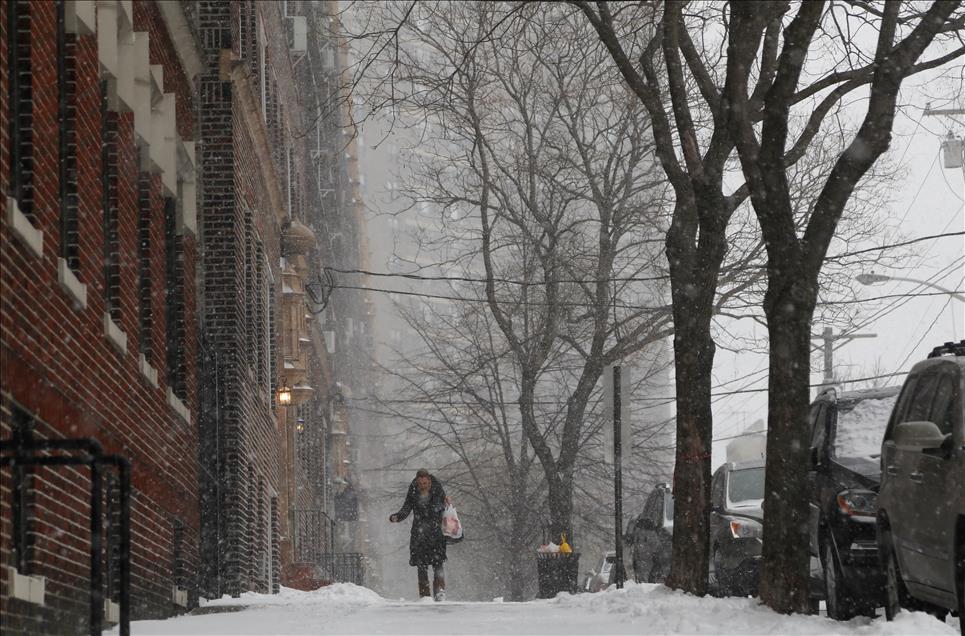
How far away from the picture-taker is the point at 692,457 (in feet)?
54.7

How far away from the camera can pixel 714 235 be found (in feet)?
53.4

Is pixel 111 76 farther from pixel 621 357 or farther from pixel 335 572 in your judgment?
pixel 335 572

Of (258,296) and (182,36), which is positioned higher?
(182,36)

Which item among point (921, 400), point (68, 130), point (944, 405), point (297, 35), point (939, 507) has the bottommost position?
point (939, 507)

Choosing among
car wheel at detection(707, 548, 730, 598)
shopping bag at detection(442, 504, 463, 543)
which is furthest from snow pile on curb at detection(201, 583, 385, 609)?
car wheel at detection(707, 548, 730, 598)

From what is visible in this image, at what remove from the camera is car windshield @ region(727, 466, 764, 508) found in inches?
753

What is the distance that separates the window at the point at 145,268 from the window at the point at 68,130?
3511 mm

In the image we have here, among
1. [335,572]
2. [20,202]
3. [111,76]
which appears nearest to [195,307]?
[111,76]

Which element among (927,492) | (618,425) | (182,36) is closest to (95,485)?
(927,492)

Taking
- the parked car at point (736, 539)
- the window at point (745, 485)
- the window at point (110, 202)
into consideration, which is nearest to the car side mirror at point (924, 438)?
the window at point (110, 202)

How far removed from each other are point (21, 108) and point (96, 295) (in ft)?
8.04

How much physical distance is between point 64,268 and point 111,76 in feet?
10.3

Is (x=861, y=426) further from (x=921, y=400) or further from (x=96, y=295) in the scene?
(x=96, y=295)

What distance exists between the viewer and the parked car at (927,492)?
9.50 meters
